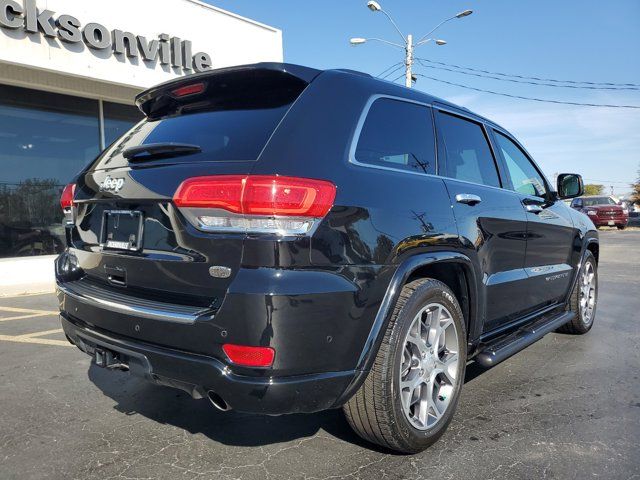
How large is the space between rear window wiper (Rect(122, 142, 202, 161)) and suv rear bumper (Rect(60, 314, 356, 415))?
89 centimetres

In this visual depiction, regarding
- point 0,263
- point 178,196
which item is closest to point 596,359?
point 178,196

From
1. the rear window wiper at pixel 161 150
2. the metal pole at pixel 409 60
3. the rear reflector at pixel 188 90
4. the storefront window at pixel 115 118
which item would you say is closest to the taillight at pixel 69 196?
the rear window wiper at pixel 161 150

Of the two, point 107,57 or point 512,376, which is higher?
point 107,57

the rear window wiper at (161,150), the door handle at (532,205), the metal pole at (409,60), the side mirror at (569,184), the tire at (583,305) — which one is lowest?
the tire at (583,305)

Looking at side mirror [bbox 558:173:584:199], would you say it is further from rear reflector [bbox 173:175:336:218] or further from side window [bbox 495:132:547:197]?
rear reflector [bbox 173:175:336:218]

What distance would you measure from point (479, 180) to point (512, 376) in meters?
1.53

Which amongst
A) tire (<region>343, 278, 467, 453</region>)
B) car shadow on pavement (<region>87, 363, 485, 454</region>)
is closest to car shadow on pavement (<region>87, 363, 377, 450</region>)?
car shadow on pavement (<region>87, 363, 485, 454</region>)

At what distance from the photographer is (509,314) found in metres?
3.61

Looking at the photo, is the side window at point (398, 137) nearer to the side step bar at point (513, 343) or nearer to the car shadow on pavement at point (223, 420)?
the side step bar at point (513, 343)

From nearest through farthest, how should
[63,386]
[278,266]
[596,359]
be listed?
[278,266] → [63,386] → [596,359]

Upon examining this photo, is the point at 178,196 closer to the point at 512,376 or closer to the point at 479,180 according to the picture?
the point at 479,180

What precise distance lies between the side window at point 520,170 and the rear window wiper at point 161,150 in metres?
2.50

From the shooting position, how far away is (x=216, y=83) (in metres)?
2.66

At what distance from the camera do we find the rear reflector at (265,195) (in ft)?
6.66
